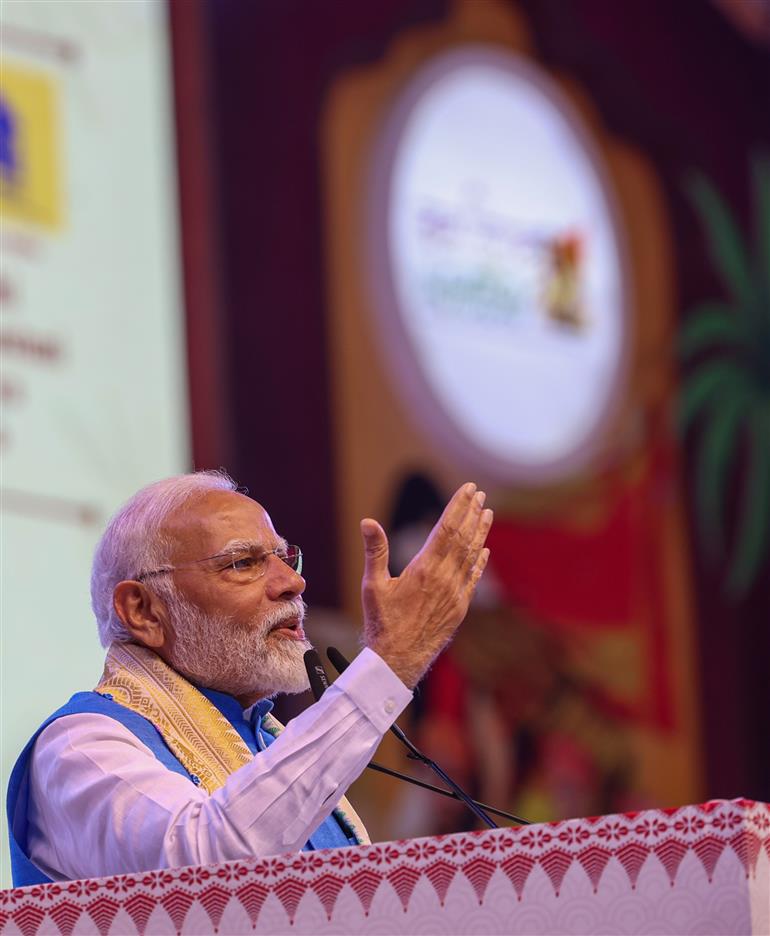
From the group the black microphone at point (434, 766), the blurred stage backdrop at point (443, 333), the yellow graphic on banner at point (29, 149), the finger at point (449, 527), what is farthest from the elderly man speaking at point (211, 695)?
the yellow graphic on banner at point (29, 149)

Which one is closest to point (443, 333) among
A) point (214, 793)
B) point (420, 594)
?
point (420, 594)

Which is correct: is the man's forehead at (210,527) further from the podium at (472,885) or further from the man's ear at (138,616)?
the podium at (472,885)

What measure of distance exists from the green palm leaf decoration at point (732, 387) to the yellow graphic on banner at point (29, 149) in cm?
359

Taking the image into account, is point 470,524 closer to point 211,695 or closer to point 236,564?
point 236,564

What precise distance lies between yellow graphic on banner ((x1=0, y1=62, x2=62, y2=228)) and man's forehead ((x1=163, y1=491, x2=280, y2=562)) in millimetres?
1960

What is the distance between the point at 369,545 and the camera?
2.31 m

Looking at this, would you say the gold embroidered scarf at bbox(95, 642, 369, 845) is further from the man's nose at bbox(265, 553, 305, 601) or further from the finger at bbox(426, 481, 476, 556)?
the finger at bbox(426, 481, 476, 556)

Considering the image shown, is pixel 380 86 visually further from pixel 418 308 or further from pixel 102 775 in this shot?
pixel 102 775

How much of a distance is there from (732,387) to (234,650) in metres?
5.38

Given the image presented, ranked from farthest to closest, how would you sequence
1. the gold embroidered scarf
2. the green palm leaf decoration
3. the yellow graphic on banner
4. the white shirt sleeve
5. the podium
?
1. the green palm leaf decoration
2. the yellow graphic on banner
3. the gold embroidered scarf
4. the white shirt sleeve
5. the podium

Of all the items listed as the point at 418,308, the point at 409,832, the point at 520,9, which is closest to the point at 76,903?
the point at 409,832

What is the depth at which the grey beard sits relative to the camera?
104 inches

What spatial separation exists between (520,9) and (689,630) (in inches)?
103

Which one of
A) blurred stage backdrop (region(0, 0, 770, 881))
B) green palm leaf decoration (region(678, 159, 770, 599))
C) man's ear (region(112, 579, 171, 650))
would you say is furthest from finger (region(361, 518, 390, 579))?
green palm leaf decoration (region(678, 159, 770, 599))
